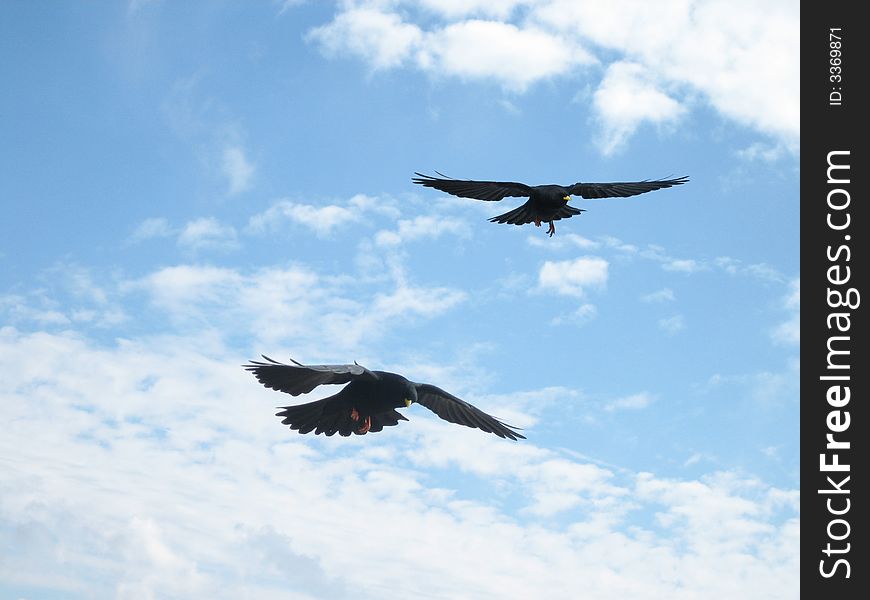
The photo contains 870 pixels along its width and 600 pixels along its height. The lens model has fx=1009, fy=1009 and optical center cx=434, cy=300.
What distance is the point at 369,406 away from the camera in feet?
49.0

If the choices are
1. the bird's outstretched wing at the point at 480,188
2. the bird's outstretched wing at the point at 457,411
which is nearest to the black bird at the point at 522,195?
the bird's outstretched wing at the point at 480,188

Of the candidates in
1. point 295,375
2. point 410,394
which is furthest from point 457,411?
point 295,375

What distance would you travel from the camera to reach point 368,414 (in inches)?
Answer: 593

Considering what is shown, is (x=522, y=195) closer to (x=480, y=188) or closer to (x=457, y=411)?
(x=480, y=188)

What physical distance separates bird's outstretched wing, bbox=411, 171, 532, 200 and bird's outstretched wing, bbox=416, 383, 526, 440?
377 cm

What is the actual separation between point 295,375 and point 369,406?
5.42 feet

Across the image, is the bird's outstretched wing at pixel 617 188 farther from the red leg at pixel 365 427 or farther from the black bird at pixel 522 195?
the red leg at pixel 365 427

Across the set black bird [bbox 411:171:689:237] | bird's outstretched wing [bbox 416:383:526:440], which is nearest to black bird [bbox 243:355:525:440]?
bird's outstretched wing [bbox 416:383:526:440]

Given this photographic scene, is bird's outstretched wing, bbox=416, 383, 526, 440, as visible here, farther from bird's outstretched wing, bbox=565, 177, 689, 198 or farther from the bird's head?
bird's outstretched wing, bbox=565, 177, 689, 198

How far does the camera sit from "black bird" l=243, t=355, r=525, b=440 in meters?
14.6

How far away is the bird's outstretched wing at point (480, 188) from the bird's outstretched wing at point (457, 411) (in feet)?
12.4
